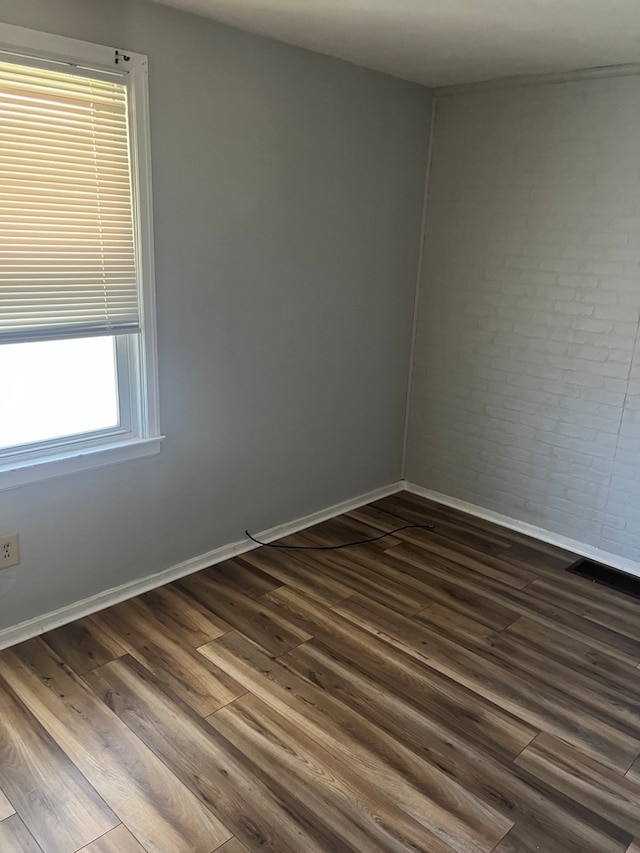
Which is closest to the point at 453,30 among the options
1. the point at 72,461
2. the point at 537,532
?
the point at 72,461

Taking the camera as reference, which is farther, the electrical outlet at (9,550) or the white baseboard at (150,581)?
the white baseboard at (150,581)

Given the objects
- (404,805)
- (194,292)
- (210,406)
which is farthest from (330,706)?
(194,292)

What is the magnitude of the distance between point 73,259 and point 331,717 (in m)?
1.77

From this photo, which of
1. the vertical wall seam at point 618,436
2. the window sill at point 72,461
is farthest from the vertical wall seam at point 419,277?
the window sill at point 72,461

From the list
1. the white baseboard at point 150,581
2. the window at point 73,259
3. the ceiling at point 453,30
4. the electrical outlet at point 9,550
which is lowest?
the white baseboard at point 150,581

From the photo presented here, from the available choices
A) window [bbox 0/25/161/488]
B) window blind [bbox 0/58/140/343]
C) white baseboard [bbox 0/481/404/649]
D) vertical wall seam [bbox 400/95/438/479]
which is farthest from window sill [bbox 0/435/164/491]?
vertical wall seam [bbox 400/95/438/479]

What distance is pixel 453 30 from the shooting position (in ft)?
7.88

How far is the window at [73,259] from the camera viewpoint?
2.08 meters

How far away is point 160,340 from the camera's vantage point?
257 centimetres

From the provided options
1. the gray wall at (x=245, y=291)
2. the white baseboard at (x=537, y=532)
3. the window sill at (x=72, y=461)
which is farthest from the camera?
the white baseboard at (x=537, y=532)

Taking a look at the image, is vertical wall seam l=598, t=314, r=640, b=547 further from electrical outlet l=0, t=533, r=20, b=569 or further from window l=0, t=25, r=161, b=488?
electrical outlet l=0, t=533, r=20, b=569

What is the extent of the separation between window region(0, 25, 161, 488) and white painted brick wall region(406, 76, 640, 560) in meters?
1.76

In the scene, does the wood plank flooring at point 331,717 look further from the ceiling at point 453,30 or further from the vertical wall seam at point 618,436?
the ceiling at point 453,30

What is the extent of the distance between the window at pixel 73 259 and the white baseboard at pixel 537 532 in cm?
188
